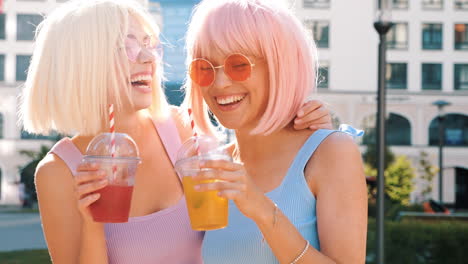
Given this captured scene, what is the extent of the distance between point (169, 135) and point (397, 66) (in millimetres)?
34509

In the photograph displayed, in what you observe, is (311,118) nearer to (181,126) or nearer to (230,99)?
(230,99)

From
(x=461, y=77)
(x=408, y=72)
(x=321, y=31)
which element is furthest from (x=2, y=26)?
(x=461, y=77)

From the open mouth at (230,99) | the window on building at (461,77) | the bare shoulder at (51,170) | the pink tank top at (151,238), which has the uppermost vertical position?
the window on building at (461,77)

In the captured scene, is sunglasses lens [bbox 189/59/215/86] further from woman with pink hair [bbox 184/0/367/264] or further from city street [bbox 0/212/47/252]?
city street [bbox 0/212/47/252]

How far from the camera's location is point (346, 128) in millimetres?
2613

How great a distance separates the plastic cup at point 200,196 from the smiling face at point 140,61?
2.10ft

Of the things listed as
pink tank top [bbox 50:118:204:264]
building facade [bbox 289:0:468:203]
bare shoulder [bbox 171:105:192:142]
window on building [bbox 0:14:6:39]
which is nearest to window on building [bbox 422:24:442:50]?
building facade [bbox 289:0:468:203]

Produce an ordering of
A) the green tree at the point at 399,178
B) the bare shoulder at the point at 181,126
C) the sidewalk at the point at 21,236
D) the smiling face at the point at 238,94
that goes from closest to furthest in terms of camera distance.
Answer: the smiling face at the point at 238,94, the bare shoulder at the point at 181,126, the sidewalk at the point at 21,236, the green tree at the point at 399,178

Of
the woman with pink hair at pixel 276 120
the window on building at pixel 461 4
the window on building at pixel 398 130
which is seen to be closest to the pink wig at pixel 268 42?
the woman with pink hair at pixel 276 120

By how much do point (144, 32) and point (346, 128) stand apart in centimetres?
90

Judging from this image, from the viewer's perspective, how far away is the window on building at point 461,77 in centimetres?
3600

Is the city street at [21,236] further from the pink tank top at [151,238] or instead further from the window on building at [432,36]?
the window on building at [432,36]

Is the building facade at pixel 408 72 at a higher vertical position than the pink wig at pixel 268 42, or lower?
higher

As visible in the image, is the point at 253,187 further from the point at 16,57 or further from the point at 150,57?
the point at 16,57
